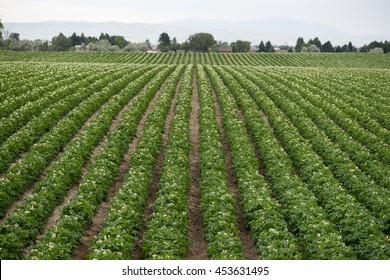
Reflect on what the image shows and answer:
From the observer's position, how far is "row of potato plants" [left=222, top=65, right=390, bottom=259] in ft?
42.6

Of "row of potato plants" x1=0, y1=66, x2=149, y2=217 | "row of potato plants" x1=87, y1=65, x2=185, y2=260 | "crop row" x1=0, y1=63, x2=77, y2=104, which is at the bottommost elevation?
"row of potato plants" x1=87, y1=65, x2=185, y2=260

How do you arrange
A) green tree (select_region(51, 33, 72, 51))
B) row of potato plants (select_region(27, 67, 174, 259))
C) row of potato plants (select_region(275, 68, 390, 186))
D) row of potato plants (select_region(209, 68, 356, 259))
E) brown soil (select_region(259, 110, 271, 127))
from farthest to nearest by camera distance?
green tree (select_region(51, 33, 72, 51)) → brown soil (select_region(259, 110, 271, 127)) → row of potato plants (select_region(275, 68, 390, 186)) → row of potato plants (select_region(209, 68, 356, 259)) → row of potato plants (select_region(27, 67, 174, 259))

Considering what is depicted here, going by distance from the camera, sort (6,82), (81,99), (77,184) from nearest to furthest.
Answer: (77,184) → (81,99) → (6,82)

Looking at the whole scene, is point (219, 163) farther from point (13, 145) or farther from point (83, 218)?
point (13, 145)

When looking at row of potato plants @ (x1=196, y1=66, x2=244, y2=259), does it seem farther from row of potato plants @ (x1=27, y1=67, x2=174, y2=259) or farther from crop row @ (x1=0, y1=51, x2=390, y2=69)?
crop row @ (x1=0, y1=51, x2=390, y2=69)

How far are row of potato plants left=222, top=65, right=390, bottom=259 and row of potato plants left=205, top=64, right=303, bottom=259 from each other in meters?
1.87

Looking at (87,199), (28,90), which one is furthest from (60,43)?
(87,199)

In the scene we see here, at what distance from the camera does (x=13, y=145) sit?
1989 centimetres

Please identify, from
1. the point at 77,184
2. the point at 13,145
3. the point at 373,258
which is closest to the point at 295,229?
the point at 373,258

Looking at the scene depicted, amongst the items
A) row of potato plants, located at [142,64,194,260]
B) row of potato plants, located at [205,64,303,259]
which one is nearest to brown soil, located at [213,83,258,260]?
row of potato plants, located at [205,64,303,259]

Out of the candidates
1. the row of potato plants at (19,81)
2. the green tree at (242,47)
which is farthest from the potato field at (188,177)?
the green tree at (242,47)

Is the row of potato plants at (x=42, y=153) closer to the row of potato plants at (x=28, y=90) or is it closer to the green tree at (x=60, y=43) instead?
the row of potato plants at (x=28, y=90)

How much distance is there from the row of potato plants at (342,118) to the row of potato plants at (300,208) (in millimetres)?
5496
